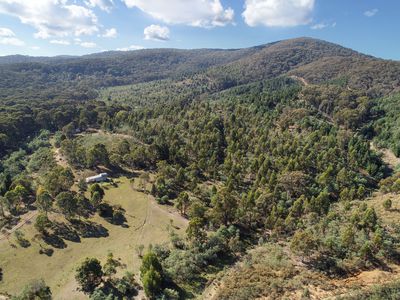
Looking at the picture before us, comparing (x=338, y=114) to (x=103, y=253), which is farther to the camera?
(x=338, y=114)

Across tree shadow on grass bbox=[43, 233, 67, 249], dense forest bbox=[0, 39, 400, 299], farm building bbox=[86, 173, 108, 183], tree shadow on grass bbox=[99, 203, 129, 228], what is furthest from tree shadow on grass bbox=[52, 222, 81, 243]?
farm building bbox=[86, 173, 108, 183]

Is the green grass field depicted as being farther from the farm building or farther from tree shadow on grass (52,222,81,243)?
the farm building

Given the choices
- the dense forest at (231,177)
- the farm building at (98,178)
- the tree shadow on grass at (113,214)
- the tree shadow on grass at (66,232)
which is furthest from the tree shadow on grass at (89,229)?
the farm building at (98,178)

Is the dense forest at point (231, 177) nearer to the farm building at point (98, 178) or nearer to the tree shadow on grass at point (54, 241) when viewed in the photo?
the tree shadow on grass at point (54, 241)

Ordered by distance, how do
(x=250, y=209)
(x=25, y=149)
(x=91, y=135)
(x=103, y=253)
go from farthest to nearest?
(x=91, y=135) → (x=25, y=149) → (x=250, y=209) → (x=103, y=253)

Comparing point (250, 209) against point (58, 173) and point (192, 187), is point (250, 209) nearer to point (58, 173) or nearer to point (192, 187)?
point (192, 187)

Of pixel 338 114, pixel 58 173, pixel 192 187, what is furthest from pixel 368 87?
pixel 58 173

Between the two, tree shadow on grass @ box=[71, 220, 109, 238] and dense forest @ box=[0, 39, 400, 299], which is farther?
tree shadow on grass @ box=[71, 220, 109, 238]
